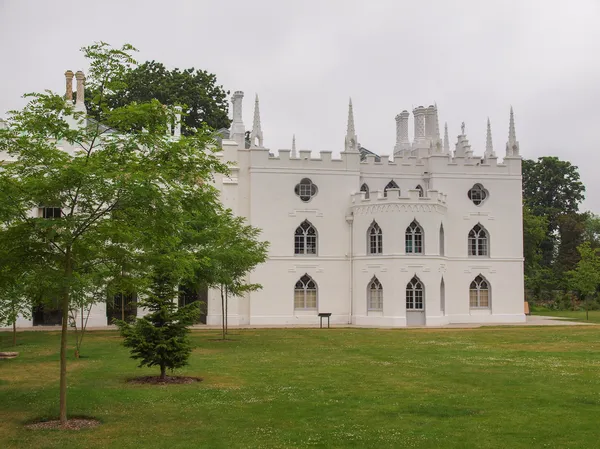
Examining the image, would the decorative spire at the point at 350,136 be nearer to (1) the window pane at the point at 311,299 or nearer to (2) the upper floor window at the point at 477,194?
(2) the upper floor window at the point at 477,194

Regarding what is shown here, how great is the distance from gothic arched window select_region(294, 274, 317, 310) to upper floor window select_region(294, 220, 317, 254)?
56.9 inches

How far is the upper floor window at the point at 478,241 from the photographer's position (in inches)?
1650

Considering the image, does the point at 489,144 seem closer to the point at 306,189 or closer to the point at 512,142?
the point at 512,142

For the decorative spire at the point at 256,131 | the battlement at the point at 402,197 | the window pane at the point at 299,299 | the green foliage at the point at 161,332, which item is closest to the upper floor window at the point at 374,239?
the battlement at the point at 402,197

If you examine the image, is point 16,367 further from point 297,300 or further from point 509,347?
point 297,300

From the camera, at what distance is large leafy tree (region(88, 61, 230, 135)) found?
6191 cm

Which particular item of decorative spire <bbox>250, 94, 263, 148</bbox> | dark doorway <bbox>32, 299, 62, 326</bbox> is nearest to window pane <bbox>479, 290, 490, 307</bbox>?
decorative spire <bbox>250, 94, 263, 148</bbox>

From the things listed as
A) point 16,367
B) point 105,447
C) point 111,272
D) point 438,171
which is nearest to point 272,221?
point 438,171

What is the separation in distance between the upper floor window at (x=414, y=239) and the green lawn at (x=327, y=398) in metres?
13.1

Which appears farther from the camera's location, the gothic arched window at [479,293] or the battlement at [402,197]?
the gothic arched window at [479,293]

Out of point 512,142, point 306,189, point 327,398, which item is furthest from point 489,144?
point 327,398

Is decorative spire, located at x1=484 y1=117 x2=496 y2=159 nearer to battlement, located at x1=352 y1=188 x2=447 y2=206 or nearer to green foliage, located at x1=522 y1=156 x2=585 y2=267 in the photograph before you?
battlement, located at x1=352 y1=188 x2=447 y2=206

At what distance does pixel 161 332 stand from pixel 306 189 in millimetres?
24268

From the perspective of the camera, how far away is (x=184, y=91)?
207ft
